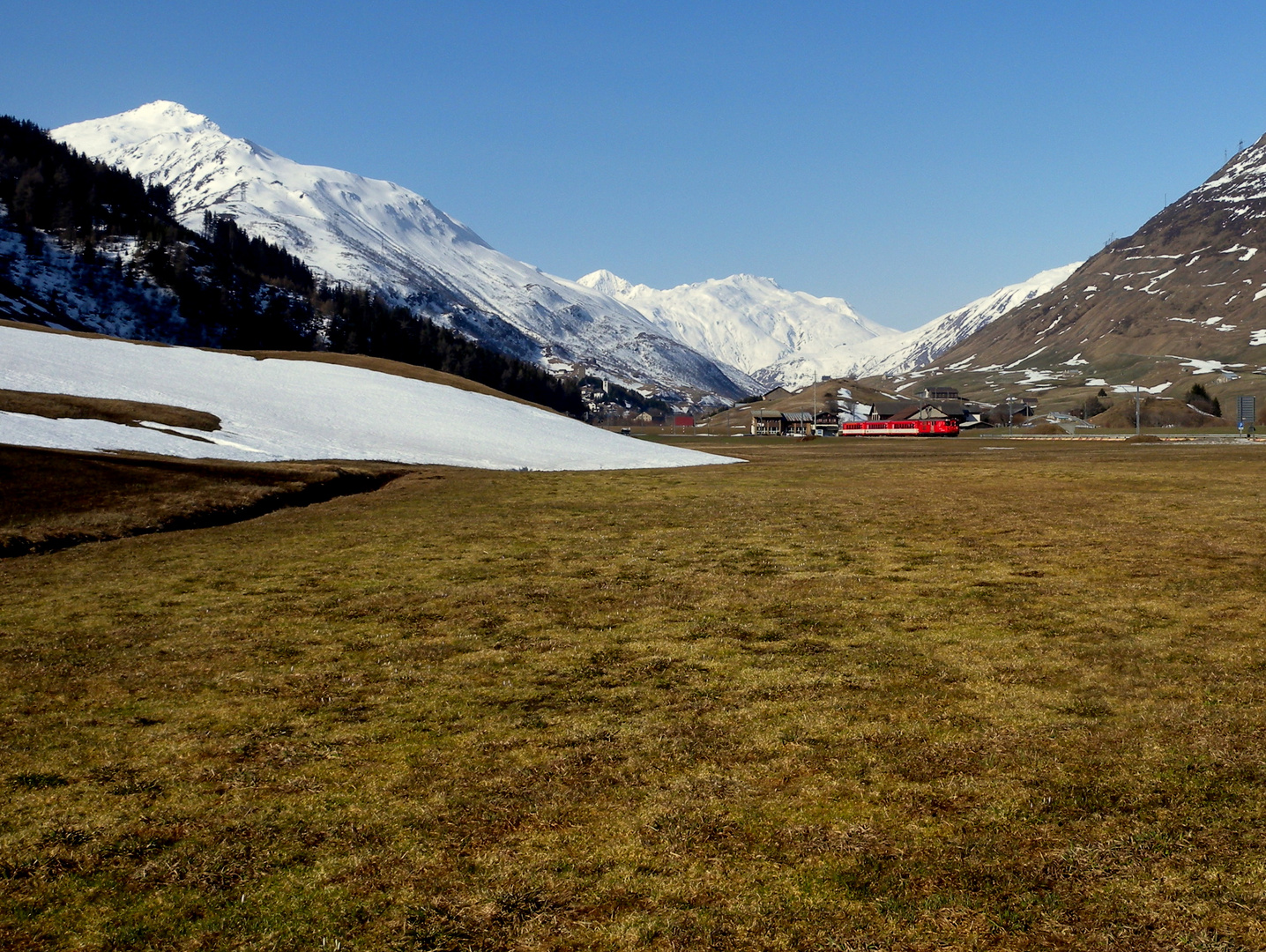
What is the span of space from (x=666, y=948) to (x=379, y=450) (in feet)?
209

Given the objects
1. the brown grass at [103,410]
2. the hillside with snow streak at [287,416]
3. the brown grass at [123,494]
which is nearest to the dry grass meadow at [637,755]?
the brown grass at [123,494]

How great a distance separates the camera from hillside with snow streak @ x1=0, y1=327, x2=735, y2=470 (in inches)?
2219

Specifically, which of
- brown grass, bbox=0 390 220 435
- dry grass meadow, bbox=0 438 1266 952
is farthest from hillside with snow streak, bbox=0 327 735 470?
dry grass meadow, bbox=0 438 1266 952

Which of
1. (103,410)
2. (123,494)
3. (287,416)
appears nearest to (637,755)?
(123,494)

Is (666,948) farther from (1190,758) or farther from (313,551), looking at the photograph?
(313,551)

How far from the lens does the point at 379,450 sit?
6812cm

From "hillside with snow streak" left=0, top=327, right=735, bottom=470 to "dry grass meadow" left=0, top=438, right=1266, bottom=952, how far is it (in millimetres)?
33269

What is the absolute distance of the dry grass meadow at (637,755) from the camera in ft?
26.7

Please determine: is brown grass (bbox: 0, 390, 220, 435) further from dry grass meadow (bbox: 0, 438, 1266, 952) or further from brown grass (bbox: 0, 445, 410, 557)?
dry grass meadow (bbox: 0, 438, 1266, 952)

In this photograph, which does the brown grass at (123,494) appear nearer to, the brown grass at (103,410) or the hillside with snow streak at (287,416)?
the hillside with snow streak at (287,416)

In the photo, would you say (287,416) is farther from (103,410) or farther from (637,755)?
(637,755)

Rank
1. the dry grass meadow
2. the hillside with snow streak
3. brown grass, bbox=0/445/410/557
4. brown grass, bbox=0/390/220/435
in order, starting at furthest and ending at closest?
the hillside with snow streak < brown grass, bbox=0/390/220/435 < brown grass, bbox=0/445/410/557 < the dry grass meadow

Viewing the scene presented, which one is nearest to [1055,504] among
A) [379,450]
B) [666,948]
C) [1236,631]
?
[1236,631]

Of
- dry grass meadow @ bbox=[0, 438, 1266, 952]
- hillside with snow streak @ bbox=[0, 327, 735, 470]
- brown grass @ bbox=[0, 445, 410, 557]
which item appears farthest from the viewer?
hillside with snow streak @ bbox=[0, 327, 735, 470]
